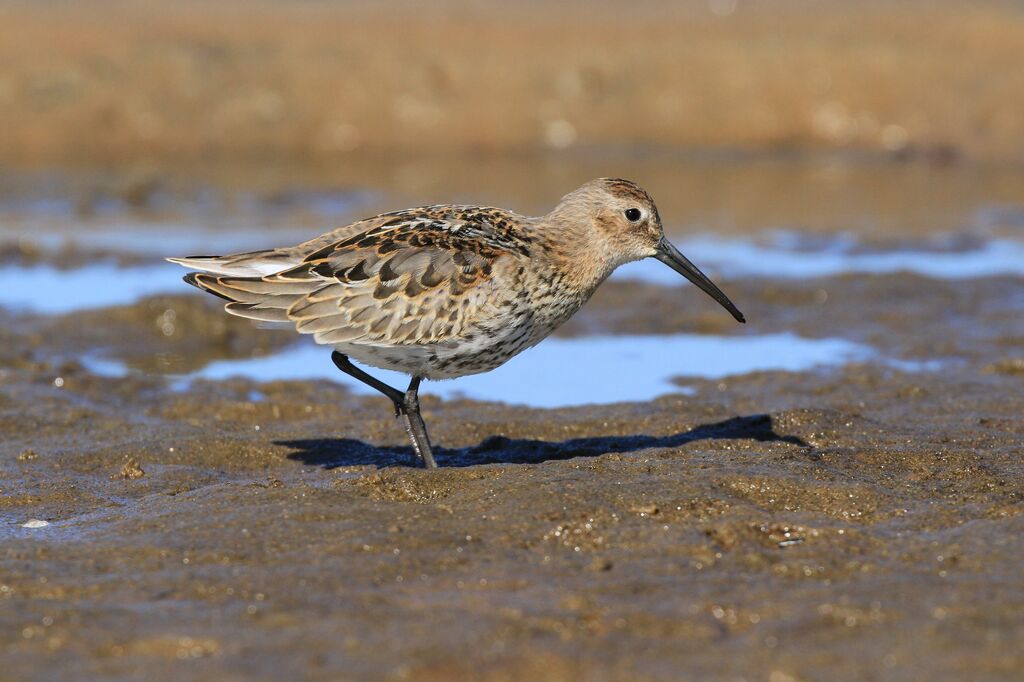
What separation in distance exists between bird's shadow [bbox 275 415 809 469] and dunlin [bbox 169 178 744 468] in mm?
431

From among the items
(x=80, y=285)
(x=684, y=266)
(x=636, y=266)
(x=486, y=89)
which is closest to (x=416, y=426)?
(x=684, y=266)

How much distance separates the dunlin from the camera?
761 centimetres

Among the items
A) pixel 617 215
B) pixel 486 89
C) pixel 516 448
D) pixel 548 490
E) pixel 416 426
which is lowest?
pixel 548 490

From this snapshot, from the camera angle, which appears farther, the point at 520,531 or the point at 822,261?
the point at 822,261

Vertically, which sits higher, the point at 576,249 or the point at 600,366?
the point at 576,249

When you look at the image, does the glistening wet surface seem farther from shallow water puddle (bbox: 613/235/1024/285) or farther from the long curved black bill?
the long curved black bill

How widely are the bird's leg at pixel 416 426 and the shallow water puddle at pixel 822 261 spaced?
5.65 metres

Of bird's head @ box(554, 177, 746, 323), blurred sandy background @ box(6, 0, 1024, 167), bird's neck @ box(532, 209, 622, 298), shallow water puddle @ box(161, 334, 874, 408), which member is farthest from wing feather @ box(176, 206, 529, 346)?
blurred sandy background @ box(6, 0, 1024, 167)

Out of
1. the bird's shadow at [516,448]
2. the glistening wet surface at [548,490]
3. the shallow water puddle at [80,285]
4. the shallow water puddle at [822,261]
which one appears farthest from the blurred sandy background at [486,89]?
the bird's shadow at [516,448]

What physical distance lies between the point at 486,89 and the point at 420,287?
522 inches

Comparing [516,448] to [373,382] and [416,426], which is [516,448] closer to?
[416,426]

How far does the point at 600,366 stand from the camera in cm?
1099

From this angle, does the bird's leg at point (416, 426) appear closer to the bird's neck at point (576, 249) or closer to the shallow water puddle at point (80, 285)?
the bird's neck at point (576, 249)

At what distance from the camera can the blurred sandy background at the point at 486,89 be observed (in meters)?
19.8
